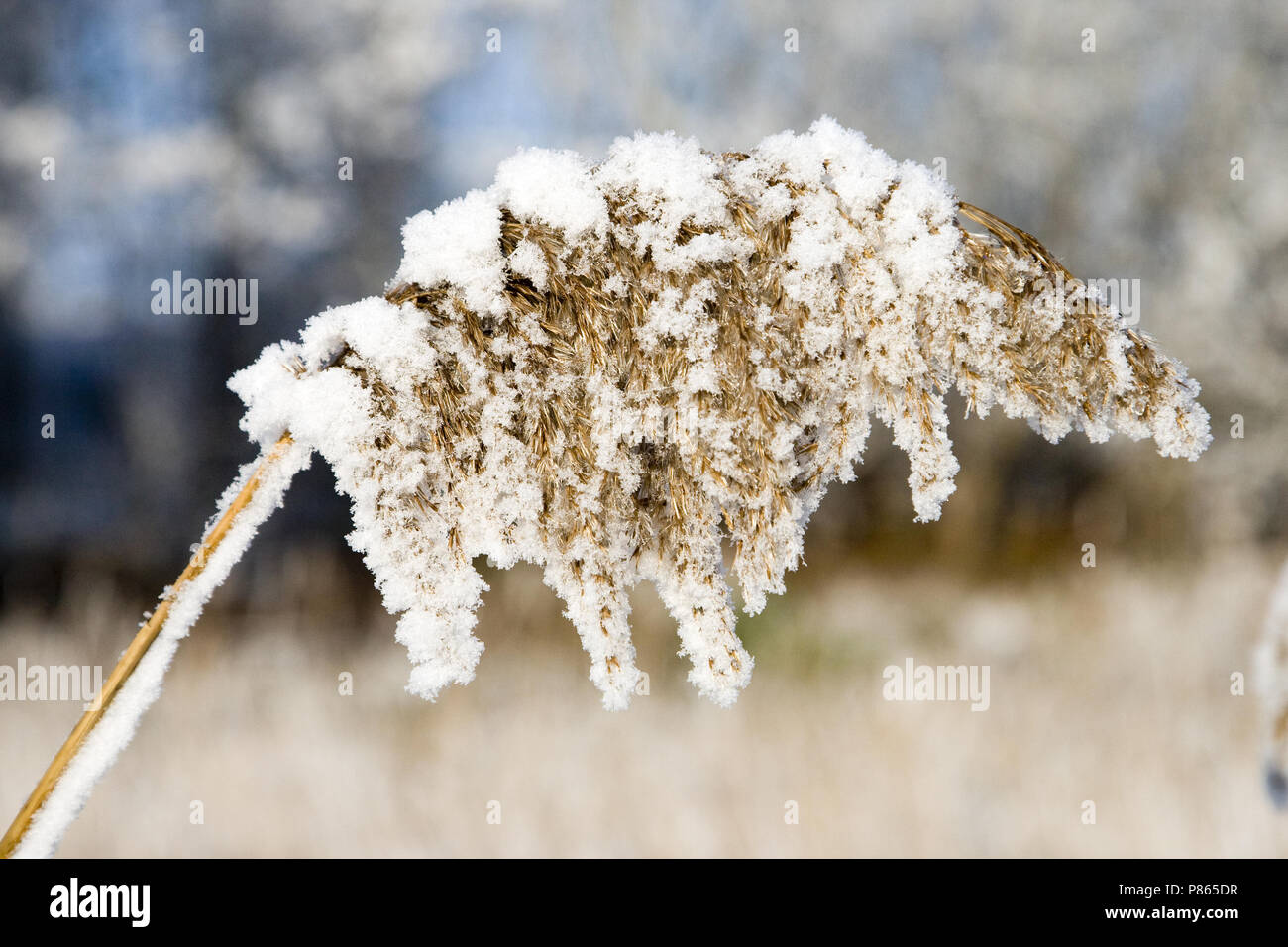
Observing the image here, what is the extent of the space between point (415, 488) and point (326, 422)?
132 millimetres

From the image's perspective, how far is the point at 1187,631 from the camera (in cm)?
567

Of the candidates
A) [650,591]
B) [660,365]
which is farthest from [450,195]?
[660,365]

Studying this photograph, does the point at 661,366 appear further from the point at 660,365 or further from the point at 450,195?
the point at 450,195

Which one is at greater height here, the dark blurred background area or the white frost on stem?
the dark blurred background area

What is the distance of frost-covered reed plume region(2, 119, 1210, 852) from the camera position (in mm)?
1027

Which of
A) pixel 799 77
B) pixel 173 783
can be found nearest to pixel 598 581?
pixel 173 783

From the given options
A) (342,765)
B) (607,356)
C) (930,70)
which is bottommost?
(342,765)

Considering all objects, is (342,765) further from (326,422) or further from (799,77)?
(799,77)

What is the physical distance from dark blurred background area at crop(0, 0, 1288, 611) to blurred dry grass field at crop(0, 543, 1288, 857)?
795mm

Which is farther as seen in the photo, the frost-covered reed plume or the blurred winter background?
the blurred winter background

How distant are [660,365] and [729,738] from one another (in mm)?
4276

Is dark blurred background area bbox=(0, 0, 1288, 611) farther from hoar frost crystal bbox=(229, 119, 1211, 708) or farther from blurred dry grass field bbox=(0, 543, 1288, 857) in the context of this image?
hoar frost crystal bbox=(229, 119, 1211, 708)

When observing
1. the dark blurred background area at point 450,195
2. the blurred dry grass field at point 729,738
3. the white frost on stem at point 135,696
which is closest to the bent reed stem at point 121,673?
the white frost on stem at point 135,696

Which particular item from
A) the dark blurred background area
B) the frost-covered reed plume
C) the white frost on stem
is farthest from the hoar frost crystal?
the dark blurred background area
